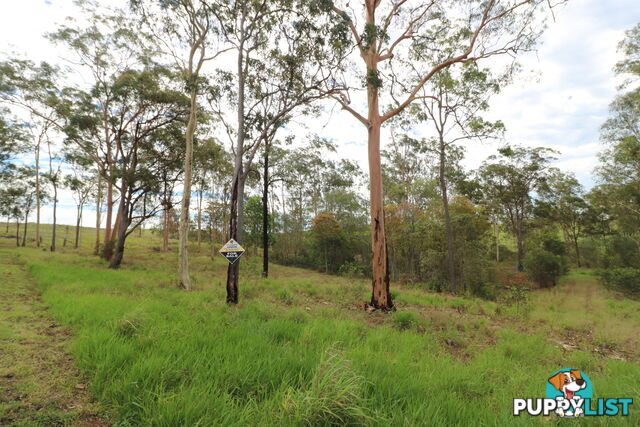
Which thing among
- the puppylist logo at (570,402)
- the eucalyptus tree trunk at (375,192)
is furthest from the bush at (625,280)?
the puppylist logo at (570,402)

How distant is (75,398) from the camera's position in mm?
2512

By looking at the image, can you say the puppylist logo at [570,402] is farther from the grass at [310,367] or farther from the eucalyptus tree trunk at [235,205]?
the eucalyptus tree trunk at [235,205]

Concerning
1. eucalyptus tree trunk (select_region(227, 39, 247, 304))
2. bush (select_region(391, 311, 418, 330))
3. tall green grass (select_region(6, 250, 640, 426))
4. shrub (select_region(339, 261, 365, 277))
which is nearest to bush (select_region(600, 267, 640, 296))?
shrub (select_region(339, 261, 365, 277))

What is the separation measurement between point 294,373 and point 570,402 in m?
2.88

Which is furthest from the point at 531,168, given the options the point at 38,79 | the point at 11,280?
the point at 38,79

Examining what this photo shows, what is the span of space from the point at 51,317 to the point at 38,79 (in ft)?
62.6

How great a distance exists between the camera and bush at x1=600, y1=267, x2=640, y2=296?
658 inches

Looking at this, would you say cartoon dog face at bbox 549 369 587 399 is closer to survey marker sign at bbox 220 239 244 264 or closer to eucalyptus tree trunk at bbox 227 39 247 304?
survey marker sign at bbox 220 239 244 264

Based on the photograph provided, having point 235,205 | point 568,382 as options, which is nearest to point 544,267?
point 568,382

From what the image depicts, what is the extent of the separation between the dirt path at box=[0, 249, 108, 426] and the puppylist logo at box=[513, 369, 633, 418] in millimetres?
4108

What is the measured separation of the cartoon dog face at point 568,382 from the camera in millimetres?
2725

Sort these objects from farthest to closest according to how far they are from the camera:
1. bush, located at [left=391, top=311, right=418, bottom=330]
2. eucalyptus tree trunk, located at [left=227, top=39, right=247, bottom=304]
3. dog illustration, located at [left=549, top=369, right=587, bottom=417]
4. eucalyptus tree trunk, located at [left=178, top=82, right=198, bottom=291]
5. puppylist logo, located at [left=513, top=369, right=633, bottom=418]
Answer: eucalyptus tree trunk, located at [left=178, top=82, right=198, bottom=291] → eucalyptus tree trunk, located at [left=227, top=39, right=247, bottom=304] → bush, located at [left=391, top=311, right=418, bottom=330] → dog illustration, located at [left=549, top=369, right=587, bottom=417] → puppylist logo, located at [left=513, top=369, right=633, bottom=418]

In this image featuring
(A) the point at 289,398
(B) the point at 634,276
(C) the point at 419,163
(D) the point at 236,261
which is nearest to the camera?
(A) the point at 289,398

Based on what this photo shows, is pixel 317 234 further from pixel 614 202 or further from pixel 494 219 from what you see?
pixel 614 202
